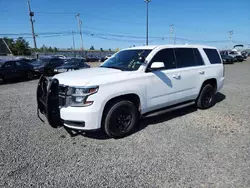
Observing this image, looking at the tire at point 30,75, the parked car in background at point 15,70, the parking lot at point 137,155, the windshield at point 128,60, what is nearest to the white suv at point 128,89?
the windshield at point 128,60

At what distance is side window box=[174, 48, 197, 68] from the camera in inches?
182

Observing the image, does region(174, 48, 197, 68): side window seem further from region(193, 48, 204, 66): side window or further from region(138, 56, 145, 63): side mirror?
region(138, 56, 145, 63): side mirror

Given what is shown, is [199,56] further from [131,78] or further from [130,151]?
[130,151]

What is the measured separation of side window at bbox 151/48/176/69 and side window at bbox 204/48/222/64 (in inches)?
60.8

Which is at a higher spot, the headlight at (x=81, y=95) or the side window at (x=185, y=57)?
the side window at (x=185, y=57)

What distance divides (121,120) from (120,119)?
0.14ft

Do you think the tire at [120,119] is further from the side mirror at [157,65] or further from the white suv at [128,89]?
the side mirror at [157,65]

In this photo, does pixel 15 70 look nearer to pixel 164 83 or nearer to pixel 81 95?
pixel 81 95

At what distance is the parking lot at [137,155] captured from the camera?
8.49 ft

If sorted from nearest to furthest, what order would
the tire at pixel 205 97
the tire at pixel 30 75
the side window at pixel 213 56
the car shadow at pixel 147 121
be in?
the car shadow at pixel 147 121 < the tire at pixel 205 97 < the side window at pixel 213 56 < the tire at pixel 30 75

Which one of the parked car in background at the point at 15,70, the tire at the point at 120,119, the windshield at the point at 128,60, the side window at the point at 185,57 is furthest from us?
the parked car in background at the point at 15,70

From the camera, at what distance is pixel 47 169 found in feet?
9.30

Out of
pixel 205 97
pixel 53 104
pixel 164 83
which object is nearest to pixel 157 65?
pixel 164 83

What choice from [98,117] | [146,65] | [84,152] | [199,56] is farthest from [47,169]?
[199,56]
